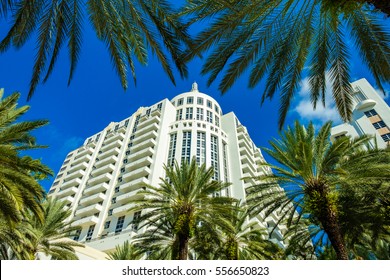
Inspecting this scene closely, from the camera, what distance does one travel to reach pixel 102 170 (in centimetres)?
5456

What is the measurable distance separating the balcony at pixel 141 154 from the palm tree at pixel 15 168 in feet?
123

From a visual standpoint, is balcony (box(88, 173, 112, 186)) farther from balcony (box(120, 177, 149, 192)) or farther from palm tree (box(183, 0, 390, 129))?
palm tree (box(183, 0, 390, 129))

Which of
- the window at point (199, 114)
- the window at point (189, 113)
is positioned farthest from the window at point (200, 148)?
→ the window at point (189, 113)

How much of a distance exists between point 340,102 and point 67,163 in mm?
73014

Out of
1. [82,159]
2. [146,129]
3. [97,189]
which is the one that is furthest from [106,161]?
[146,129]

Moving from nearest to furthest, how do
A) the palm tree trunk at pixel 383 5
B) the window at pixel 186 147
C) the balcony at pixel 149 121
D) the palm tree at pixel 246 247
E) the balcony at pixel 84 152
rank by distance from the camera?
1. the palm tree trunk at pixel 383 5
2. the palm tree at pixel 246 247
3. the window at pixel 186 147
4. the balcony at pixel 149 121
5. the balcony at pixel 84 152

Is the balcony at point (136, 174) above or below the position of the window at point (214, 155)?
below

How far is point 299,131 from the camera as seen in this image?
14.7 metres

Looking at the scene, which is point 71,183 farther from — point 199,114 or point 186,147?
point 199,114

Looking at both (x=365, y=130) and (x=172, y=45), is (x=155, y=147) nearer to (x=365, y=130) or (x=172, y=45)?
(x=365, y=130)

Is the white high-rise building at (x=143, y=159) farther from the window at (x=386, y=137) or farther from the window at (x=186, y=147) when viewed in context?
the window at (x=386, y=137)

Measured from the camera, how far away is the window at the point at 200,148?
46291 millimetres

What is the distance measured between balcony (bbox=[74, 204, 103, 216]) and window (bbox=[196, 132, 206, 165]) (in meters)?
19.1
